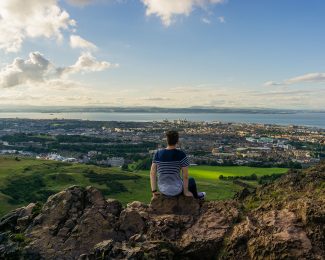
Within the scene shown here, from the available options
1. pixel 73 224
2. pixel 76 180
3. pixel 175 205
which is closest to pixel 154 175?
pixel 175 205

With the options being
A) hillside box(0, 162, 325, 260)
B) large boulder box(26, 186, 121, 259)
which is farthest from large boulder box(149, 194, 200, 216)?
large boulder box(26, 186, 121, 259)

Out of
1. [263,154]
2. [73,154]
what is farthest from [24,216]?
[73,154]

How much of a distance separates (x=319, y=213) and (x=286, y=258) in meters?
1.75

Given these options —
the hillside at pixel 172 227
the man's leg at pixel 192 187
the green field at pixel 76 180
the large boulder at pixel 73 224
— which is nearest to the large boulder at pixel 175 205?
the hillside at pixel 172 227

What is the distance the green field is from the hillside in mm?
60541

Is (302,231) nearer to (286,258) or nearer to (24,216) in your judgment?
(286,258)

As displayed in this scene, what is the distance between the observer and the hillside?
39.2ft

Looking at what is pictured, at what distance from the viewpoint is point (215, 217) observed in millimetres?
13602

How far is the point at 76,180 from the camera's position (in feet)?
336

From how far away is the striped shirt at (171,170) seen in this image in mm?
14414

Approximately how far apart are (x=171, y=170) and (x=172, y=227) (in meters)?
1.97

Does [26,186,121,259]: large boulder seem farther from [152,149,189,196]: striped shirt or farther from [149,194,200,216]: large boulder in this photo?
[152,149,189,196]: striped shirt

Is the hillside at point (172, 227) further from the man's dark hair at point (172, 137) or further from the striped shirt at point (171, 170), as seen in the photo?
the man's dark hair at point (172, 137)

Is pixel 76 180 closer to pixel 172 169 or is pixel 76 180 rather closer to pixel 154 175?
pixel 154 175
